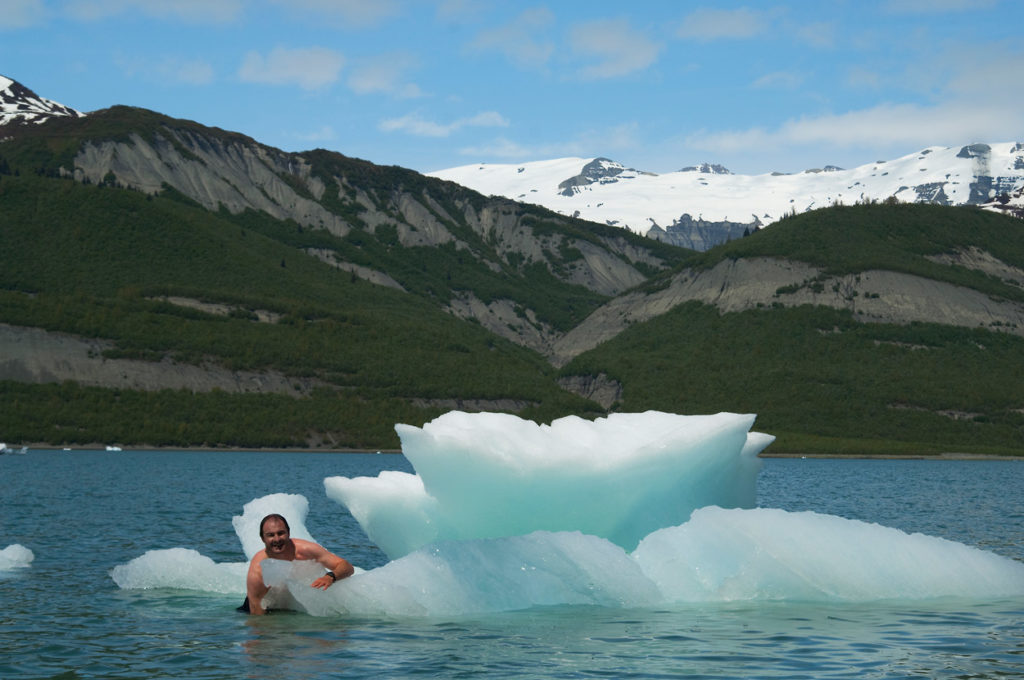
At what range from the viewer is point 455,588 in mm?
21297

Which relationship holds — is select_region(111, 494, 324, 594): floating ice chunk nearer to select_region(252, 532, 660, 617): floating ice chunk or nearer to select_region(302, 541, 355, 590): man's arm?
select_region(302, 541, 355, 590): man's arm

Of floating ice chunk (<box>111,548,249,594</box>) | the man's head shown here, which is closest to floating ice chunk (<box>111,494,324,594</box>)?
floating ice chunk (<box>111,548,249,594</box>)

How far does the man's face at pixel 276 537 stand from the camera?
876 inches

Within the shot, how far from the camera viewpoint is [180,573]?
26984 mm

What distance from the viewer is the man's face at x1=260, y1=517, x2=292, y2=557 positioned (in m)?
22.2

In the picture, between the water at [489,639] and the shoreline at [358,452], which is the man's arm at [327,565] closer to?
the water at [489,639]

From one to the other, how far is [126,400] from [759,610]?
545 ft

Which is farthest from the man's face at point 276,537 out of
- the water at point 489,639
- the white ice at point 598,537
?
the water at point 489,639

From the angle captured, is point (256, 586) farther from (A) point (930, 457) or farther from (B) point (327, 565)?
(A) point (930, 457)

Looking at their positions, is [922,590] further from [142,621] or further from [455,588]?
[142,621]

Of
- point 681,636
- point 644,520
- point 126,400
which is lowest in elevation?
point 681,636

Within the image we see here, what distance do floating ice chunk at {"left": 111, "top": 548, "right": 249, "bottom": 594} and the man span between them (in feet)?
11.5

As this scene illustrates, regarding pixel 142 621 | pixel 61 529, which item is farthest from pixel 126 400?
pixel 142 621

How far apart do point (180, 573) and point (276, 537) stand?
19.5ft
